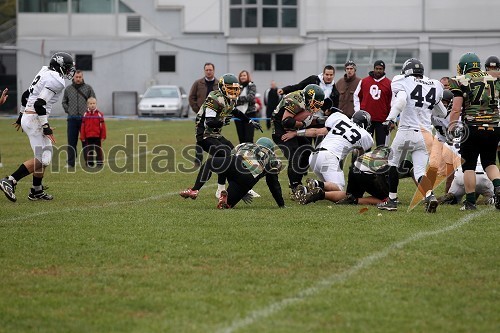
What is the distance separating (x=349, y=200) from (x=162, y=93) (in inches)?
1066

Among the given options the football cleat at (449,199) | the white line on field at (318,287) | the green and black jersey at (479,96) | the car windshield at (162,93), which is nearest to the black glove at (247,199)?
the football cleat at (449,199)

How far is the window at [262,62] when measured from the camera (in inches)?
1736

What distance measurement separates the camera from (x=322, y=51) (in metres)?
43.1

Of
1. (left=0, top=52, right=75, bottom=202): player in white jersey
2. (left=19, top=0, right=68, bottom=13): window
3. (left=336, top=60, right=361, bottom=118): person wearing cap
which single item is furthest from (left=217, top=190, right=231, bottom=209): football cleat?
(left=19, top=0, right=68, bottom=13): window

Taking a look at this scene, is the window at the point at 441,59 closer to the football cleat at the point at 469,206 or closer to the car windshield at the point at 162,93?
the car windshield at the point at 162,93

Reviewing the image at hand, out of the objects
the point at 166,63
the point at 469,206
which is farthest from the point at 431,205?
the point at 166,63

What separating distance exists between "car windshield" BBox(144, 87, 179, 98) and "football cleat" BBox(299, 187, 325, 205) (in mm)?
26425

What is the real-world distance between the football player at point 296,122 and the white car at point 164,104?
2448 centimetres

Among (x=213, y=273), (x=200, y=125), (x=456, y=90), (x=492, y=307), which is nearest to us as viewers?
(x=492, y=307)

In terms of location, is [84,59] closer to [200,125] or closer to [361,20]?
[361,20]

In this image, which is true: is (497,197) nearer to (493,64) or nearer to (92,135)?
(493,64)

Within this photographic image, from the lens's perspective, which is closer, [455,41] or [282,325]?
[282,325]

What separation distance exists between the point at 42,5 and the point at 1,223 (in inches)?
1417

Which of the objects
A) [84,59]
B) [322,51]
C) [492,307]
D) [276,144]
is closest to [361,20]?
[322,51]
